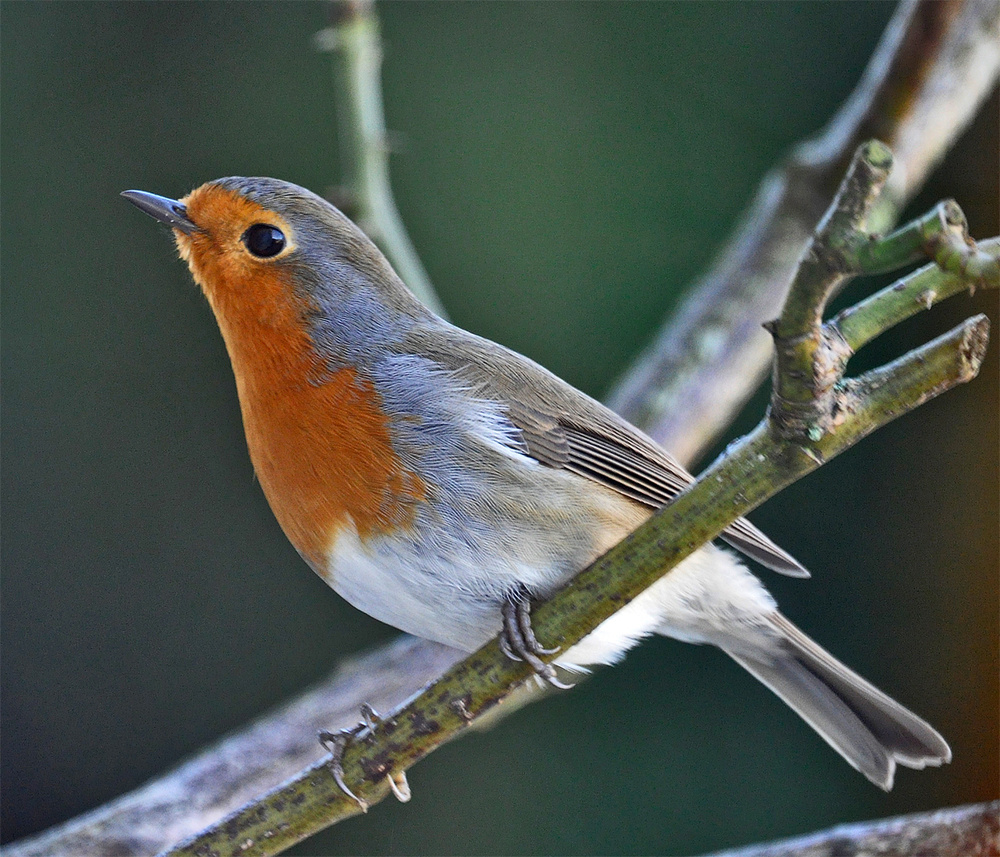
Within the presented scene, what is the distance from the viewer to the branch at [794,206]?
2338 millimetres

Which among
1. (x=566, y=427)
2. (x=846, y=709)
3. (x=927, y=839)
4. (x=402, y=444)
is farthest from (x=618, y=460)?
(x=927, y=839)

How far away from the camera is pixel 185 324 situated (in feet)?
10.6

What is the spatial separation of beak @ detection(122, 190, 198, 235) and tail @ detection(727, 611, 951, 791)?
1.29 m

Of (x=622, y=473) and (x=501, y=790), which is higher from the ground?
(x=622, y=473)

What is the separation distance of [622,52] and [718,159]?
1.52 feet

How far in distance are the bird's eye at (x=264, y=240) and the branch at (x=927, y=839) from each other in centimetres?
128

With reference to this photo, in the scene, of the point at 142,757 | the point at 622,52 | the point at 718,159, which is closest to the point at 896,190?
the point at 718,159

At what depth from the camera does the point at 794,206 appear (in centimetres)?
256

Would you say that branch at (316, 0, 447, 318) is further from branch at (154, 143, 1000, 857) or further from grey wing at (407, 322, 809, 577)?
branch at (154, 143, 1000, 857)

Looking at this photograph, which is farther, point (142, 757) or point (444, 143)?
point (444, 143)

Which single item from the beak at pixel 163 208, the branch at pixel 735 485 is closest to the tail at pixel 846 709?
the branch at pixel 735 485

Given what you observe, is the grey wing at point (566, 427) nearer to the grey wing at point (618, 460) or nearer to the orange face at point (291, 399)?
the grey wing at point (618, 460)

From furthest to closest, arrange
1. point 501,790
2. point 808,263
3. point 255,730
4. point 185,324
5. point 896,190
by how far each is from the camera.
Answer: point 185,324 → point 501,790 → point 896,190 → point 255,730 → point 808,263

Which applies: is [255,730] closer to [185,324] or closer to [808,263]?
[185,324]
